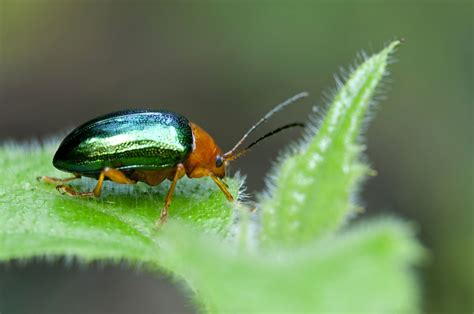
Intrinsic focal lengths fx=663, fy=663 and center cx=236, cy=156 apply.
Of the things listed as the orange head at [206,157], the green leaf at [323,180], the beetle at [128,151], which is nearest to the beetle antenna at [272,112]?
the orange head at [206,157]

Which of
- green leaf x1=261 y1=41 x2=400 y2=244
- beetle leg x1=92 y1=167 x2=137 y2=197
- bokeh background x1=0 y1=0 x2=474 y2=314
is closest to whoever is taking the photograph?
green leaf x1=261 y1=41 x2=400 y2=244

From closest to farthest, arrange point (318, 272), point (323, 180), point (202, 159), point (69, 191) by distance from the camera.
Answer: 1. point (318, 272)
2. point (323, 180)
3. point (69, 191)
4. point (202, 159)

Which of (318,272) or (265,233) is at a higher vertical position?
(318,272)

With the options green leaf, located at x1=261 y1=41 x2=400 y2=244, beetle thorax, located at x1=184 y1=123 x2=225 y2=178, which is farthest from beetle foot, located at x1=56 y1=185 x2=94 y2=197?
green leaf, located at x1=261 y1=41 x2=400 y2=244

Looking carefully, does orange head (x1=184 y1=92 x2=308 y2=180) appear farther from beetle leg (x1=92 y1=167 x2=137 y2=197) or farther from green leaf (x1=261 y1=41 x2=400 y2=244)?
green leaf (x1=261 y1=41 x2=400 y2=244)

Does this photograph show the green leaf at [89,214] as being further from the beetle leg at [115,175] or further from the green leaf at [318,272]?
the green leaf at [318,272]

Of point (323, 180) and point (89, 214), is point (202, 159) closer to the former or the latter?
point (89, 214)

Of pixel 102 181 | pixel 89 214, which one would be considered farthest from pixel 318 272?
pixel 102 181
